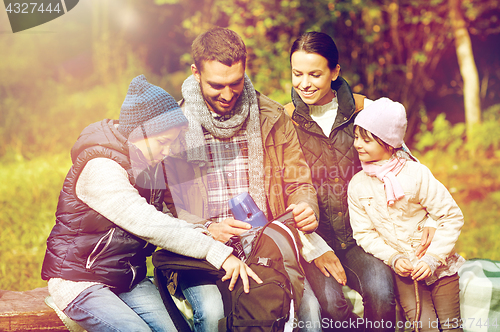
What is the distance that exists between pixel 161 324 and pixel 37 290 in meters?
1.01

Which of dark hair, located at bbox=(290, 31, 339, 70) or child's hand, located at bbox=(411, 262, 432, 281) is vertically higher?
dark hair, located at bbox=(290, 31, 339, 70)

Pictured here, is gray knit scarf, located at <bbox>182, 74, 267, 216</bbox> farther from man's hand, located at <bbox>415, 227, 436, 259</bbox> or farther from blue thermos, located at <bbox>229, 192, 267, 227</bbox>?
man's hand, located at <bbox>415, 227, 436, 259</bbox>

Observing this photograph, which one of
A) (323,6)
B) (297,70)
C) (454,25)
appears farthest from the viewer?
(454,25)

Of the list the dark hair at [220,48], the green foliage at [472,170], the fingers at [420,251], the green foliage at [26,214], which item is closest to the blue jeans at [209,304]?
the fingers at [420,251]

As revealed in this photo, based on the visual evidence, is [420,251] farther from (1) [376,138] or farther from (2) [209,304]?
(2) [209,304]

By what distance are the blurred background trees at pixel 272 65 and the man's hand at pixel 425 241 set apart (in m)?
2.81

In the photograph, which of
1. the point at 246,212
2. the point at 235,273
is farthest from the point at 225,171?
the point at 235,273

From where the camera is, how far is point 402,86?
19.7ft

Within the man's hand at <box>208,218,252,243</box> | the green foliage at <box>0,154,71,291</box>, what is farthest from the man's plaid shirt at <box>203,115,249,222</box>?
the green foliage at <box>0,154,71,291</box>

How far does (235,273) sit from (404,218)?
103cm

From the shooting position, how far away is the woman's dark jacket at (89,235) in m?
1.94

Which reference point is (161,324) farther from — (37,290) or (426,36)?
(426,36)

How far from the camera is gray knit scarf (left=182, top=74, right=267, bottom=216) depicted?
235 centimetres

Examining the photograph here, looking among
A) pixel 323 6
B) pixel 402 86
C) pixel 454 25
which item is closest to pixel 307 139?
pixel 323 6
